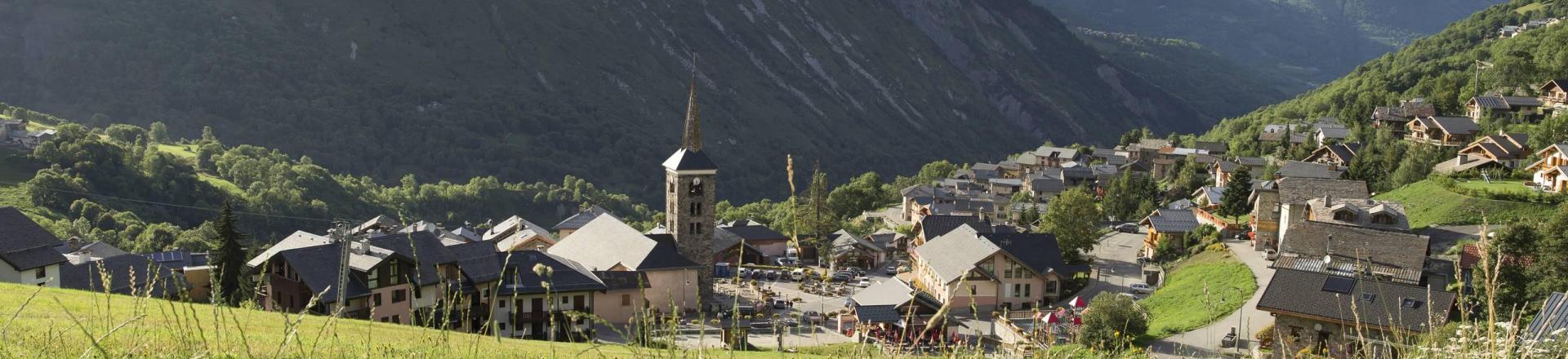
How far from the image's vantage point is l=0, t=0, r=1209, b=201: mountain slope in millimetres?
120938

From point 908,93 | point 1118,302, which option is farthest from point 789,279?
point 908,93

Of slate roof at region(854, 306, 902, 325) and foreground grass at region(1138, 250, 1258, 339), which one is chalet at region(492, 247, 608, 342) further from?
foreground grass at region(1138, 250, 1258, 339)

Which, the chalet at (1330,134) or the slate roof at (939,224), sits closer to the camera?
the slate roof at (939,224)

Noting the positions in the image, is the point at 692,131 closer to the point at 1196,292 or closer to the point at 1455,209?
the point at 1196,292

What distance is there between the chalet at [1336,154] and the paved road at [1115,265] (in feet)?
36.5

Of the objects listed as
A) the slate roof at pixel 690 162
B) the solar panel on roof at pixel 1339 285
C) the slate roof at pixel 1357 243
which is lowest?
the solar panel on roof at pixel 1339 285

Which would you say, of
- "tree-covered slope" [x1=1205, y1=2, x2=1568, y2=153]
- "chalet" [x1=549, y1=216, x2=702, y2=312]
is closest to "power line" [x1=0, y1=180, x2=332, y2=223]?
"chalet" [x1=549, y1=216, x2=702, y2=312]

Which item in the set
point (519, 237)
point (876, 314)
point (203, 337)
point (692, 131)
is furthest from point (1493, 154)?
point (203, 337)

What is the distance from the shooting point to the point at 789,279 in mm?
49750

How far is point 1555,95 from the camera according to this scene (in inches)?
2354

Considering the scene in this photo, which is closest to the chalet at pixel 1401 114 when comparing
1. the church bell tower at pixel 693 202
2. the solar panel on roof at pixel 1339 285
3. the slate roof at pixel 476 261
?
the solar panel on roof at pixel 1339 285

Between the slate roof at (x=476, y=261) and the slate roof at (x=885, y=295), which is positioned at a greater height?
the slate roof at (x=476, y=261)

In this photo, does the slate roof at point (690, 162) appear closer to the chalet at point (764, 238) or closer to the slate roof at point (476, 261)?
the slate roof at point (476, 261)

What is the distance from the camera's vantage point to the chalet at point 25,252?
29594mm
